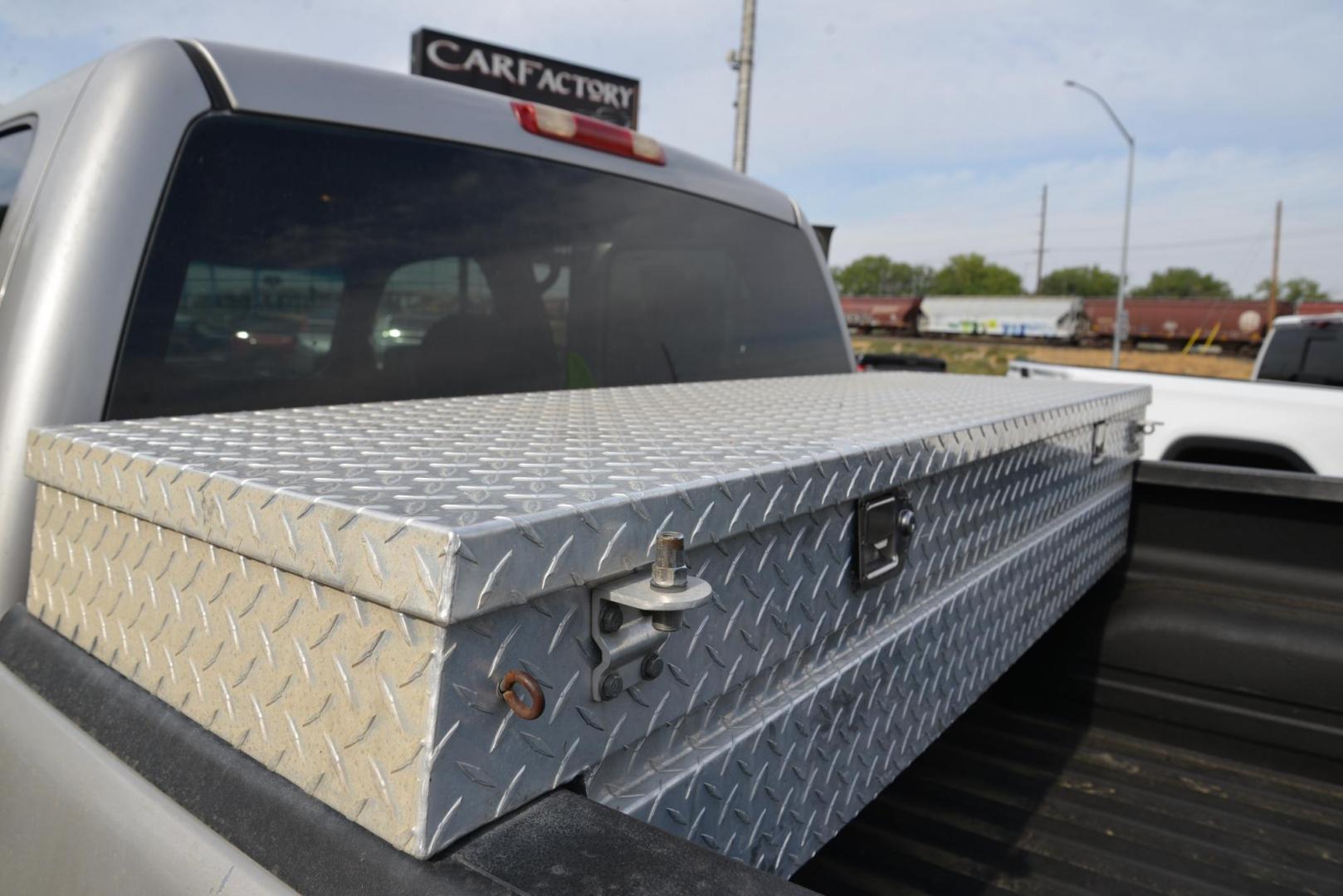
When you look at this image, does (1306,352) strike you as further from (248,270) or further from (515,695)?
(515,695)

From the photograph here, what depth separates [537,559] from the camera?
2.85 feet

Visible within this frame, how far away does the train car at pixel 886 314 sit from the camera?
167ft

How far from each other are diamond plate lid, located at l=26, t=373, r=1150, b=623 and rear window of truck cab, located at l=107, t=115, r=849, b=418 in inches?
4.8

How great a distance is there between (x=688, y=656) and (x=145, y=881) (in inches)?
23.9

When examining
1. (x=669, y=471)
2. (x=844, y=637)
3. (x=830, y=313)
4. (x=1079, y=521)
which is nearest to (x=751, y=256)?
(x=830, y=313)

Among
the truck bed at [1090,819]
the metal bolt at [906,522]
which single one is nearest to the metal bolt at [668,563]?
the metal bolt at [906,522]

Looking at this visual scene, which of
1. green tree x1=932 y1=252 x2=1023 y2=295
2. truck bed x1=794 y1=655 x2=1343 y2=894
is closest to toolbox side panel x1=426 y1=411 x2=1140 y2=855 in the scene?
truck bed x1=794 y1=655 x2=1343 y2=894

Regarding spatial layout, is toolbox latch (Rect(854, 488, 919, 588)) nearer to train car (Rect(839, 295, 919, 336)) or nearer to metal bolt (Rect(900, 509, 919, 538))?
metal bolt (Rect(900, 509, 919, 538))

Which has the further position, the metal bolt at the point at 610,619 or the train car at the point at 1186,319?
the train car at the point at 1186,319

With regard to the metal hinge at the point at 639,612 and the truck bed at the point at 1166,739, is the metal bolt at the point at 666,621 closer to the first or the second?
the metal hinge at the point at 639,612

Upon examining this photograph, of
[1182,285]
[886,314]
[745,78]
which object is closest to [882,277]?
[1182,285]

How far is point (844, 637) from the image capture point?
1447 mm

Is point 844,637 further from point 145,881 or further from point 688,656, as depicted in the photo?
point 145,881

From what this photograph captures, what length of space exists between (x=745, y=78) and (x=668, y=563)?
38.9ft
